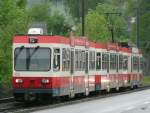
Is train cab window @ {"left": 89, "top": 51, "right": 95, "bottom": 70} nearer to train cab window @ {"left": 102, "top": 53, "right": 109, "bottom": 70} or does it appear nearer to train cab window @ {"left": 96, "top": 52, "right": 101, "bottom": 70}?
train cab window @ {"left": 96, "top": 52, "right": 101, "bottom": 70}

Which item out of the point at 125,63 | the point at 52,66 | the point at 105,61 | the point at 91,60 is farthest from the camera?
the point at 125,63

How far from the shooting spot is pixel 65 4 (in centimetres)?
13575

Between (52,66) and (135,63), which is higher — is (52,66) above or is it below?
above

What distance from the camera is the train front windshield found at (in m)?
32.5

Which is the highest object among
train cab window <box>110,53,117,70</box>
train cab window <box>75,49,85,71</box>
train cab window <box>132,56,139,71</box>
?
train cab window <box>75,49,85,71</box>

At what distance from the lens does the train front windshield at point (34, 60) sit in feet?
107

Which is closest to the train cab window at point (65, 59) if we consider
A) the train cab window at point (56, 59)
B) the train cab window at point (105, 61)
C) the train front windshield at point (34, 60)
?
the train cab window at point (56, 59)

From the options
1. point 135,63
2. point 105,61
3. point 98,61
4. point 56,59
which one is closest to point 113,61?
point 105,61

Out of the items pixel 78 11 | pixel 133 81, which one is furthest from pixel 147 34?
pixel 133 81

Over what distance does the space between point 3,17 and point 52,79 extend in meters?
10.6

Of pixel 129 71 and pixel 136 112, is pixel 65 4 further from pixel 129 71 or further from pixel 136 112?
pixel 136 112

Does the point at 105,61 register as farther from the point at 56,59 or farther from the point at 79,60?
the point at 56,59

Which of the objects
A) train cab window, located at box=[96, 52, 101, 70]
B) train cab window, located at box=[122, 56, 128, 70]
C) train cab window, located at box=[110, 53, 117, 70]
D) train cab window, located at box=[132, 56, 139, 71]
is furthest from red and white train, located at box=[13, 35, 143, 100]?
train cab window, located at box=[132, 56, 139, 71]

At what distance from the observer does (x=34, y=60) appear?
32.6 meters
